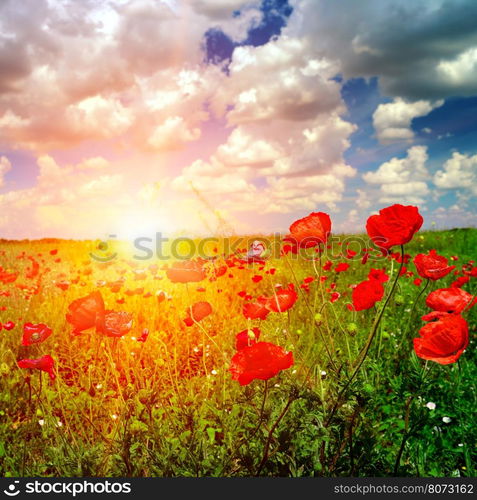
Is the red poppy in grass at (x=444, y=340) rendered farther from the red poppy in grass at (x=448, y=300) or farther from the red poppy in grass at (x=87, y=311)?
the red poppy in grass at (x=87, y=311)

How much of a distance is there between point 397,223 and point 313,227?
0.28 meters

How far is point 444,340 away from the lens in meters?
1.30

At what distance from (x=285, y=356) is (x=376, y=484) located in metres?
0.50

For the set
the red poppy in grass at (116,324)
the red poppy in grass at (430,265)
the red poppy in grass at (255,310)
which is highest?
the red poppy in grass at (430,265)

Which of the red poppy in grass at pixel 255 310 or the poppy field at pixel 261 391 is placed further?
the red poppy in grass at pixel 255 310

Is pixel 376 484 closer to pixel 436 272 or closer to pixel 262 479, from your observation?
pixel 262 479

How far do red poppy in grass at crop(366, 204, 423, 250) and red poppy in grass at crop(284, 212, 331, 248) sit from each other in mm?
159

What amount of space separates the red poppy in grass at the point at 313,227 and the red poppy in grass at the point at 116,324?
2.29 feet

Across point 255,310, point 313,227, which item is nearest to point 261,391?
point 255,310

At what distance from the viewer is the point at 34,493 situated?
55.4 inches

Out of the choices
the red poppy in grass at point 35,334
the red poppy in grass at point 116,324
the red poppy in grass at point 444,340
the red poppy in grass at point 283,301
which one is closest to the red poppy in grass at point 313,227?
the red poppy in grass at point 283,301

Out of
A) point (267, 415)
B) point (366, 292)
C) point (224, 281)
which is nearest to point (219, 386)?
point (267, 415)

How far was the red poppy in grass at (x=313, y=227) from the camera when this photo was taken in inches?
59.0

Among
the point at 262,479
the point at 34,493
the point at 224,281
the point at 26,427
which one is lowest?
the point at 26,427
